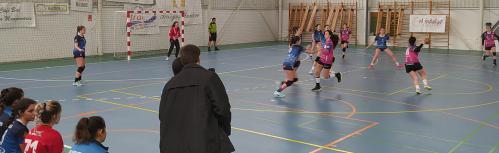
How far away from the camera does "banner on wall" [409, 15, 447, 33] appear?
93.1ft

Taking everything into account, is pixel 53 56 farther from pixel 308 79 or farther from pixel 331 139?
pixel 331 139

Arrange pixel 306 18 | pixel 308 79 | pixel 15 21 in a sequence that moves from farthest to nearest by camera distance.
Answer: pixel 306 18
pixel 15 21
pixel 308 79

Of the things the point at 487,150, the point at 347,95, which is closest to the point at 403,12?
the point at 347,95

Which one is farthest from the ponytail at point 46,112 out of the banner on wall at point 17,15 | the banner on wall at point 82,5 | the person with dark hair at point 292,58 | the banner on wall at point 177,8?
the banner on wall at point 177,8

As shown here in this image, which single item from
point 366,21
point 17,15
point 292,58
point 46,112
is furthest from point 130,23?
point 46,112

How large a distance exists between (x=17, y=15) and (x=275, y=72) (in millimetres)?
10986

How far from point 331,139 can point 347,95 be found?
4.82 m

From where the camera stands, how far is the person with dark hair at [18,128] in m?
5.03

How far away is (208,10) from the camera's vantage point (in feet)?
100

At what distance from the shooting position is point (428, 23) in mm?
28750

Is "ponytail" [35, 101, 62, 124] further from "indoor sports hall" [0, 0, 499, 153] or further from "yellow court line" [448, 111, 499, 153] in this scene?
"yellow court line" [448, 111, 499, 153]

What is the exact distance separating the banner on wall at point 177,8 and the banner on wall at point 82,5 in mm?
2147

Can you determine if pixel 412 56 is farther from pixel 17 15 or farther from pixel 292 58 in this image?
pixel 17 15

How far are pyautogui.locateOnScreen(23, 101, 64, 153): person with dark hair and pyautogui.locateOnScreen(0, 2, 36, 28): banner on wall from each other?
1801 centimetres
